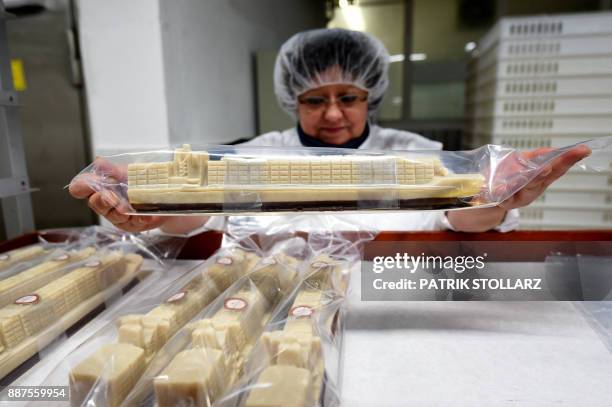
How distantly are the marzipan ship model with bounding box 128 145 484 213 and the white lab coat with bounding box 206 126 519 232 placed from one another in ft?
0.17

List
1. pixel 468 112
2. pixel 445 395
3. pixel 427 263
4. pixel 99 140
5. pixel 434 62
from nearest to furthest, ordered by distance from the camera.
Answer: pixel 445 395
pixel 427 263
pixel 99 140
pixel 468 112
pixel 434 62

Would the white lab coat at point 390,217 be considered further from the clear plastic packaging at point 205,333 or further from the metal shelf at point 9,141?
the metal shelf at point 9,141

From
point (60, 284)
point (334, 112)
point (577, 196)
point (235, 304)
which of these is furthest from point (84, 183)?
point (577, 196)

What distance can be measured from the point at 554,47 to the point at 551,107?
223 mm

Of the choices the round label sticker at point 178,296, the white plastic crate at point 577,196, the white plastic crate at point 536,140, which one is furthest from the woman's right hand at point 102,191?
the white plastic crate at point 577,196

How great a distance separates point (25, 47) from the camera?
5.28 ft

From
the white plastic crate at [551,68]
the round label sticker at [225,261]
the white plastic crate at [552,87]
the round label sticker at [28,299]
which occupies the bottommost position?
the round label sticker at [28,299]

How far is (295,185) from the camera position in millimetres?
541

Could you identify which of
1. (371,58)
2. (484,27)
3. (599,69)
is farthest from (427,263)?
(484,27)

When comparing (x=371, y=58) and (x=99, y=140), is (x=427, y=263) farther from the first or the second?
(x=99, y=140)

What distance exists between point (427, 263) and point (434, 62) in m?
2.64

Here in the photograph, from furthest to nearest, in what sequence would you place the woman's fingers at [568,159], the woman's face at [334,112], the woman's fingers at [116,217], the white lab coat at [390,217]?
the woman's face at [334,112] < the white lab coat at [390,217] < the woman's fingers at [116,217] < the woman's fingers at [568,159]

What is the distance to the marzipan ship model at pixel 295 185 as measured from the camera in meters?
0.54

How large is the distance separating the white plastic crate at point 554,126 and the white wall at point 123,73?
140cm
